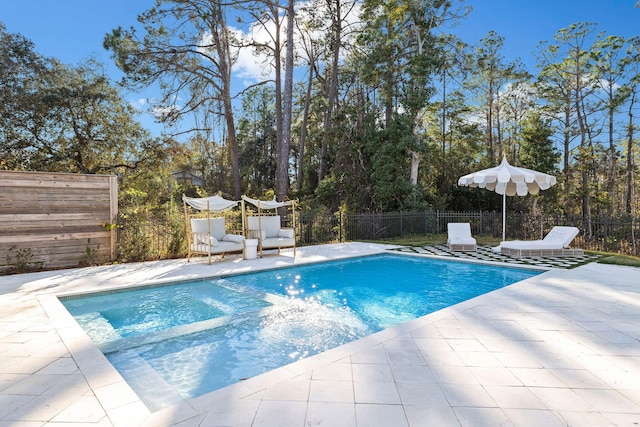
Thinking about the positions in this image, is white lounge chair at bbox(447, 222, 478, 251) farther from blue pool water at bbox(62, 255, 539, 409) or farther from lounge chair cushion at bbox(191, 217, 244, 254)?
lounge chair cushion at bbox(191, 217, 244, 254)

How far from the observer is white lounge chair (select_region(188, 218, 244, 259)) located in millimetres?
7720

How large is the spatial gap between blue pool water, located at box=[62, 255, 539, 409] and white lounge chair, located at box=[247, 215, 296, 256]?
1.39 meters

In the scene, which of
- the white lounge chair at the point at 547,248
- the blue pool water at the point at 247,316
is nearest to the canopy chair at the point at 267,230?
the blue pool water at the point at 247,316

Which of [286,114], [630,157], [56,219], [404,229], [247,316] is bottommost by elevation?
[247,316]

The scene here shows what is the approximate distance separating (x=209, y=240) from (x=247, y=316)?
3.48m

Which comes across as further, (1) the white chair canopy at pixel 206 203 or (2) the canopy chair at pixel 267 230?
(2) the canopy chair at pixel 267 230

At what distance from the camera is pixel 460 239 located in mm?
9914

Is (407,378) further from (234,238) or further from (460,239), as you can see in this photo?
(460,239)

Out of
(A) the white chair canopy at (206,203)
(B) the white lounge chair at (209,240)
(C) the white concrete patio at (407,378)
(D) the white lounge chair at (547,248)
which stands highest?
(A) the white chair canopy at (206,203)

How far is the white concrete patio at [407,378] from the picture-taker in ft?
6.76

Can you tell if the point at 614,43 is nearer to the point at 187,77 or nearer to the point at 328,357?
the point at 187,77

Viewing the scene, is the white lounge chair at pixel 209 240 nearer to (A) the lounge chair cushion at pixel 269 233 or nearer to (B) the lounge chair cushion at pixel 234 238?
(B) the lounge chair cushion at pixel 234 238

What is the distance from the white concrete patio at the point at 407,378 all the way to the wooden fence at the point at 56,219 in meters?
2.92

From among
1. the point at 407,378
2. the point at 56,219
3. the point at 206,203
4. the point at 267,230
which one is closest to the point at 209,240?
the point at 206,203
